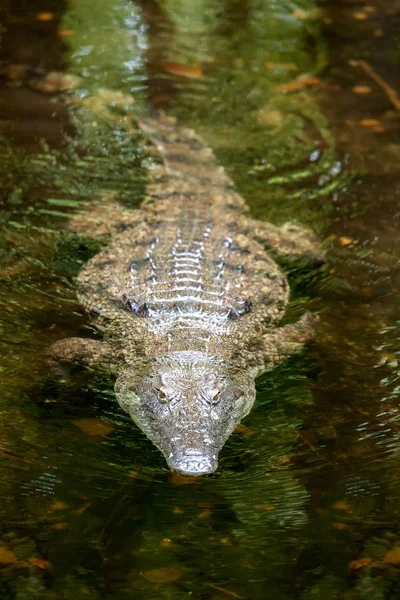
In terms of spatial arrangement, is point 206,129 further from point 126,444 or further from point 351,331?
point 126,444

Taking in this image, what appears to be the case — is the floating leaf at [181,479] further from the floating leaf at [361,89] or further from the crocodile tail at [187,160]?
the floating leaf at [361,89]

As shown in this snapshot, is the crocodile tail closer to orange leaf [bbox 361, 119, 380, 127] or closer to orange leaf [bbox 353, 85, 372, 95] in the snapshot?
orange leaf [bbox 361, 119, 380, 127]

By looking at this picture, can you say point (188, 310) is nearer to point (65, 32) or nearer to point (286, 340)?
point (286, 340)

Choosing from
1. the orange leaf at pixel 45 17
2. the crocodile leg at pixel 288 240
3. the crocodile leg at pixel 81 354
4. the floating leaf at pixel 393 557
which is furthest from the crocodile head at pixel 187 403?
the orange leaf at pixel 45 17

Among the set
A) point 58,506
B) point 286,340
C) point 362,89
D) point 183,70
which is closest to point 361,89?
point 362,89

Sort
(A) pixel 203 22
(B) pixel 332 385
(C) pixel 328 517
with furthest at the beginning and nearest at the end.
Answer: (A) pixel 203 22
(B) pixel 332 385
(C) pixel 328 517

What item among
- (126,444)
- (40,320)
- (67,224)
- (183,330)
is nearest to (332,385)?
(183,330)
